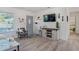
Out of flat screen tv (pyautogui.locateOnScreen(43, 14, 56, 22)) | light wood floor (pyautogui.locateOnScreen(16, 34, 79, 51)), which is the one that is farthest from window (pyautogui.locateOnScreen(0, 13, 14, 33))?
flat screen tv (pyautogui.locateOnScreen(43, 14, 56, 22))

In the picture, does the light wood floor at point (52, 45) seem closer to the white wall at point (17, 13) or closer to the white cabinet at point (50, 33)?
the white cabinet at point (50, 33)

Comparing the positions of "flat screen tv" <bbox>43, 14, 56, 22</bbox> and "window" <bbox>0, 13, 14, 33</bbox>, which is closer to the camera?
"window" <bbox>0, 13, 14, 33</bbox>

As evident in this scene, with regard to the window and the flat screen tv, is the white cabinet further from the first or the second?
the window

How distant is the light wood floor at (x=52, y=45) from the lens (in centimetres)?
224

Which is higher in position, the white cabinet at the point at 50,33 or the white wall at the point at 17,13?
the white wall at the point at 17,13

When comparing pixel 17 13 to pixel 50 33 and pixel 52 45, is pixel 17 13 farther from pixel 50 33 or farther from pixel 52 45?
pixel 52 45

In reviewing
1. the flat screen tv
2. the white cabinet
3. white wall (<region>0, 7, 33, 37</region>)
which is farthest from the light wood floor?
the flat screen tv

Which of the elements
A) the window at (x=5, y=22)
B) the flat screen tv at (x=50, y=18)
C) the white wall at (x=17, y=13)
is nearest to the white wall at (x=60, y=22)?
the flat screen tv at (x=50, y=18)

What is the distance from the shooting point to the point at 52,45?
7.41 feet

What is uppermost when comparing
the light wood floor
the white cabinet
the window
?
the window

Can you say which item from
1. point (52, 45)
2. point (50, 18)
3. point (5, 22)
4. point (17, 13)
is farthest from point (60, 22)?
point (5, 22)

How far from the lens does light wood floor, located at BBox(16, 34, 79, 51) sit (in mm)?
2240

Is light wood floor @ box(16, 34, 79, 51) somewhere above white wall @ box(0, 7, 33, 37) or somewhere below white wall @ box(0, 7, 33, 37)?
below
